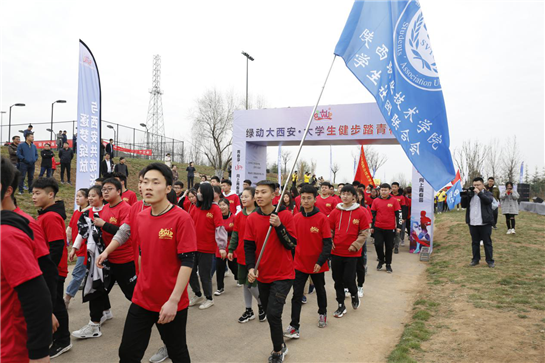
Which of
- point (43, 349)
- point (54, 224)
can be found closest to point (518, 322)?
point (43, 349)

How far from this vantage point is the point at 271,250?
158 inches

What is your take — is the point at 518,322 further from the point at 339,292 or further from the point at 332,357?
the point at 332,357

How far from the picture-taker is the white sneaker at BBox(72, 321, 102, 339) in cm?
440

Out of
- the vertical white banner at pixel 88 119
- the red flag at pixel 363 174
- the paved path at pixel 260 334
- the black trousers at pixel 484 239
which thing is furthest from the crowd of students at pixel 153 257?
the red flag at pixel 363 174

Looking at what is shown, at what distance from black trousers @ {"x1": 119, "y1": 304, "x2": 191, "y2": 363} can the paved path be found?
4.73ft

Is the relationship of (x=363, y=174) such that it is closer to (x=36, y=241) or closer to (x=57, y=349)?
(x=57, y=349)

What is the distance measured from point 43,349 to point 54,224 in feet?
7.63

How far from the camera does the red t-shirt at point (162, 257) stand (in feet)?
9.09

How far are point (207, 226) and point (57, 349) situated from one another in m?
2.64

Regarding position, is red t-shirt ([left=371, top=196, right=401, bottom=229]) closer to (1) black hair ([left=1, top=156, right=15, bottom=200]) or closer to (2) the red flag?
(2) the red flag

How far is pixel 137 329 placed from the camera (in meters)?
2.76

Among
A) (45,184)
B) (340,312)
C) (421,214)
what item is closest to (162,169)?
(45,184)

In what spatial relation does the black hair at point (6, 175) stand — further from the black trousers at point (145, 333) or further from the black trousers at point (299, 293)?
the black trousers at point (299, 293)

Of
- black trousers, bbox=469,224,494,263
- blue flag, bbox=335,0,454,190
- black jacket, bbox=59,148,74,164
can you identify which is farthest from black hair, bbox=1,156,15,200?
black jacket, bbox=59,148,74,164
